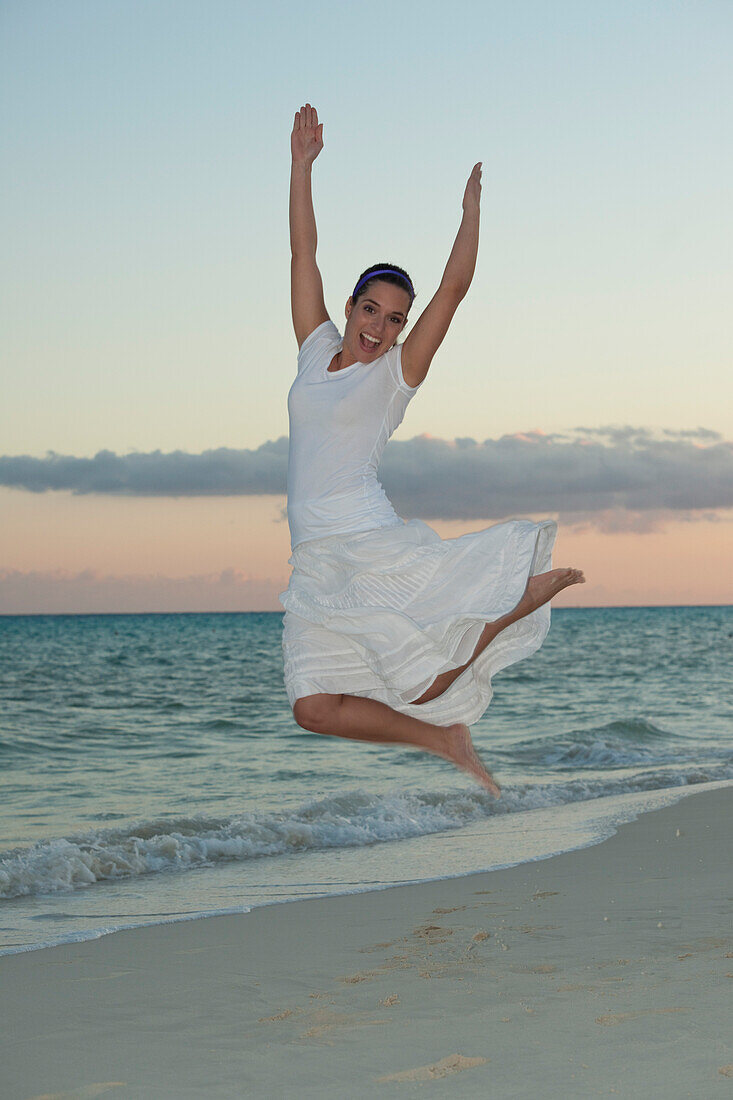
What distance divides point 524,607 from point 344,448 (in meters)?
0.89

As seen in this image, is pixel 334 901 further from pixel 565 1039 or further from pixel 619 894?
pixel 565 1039

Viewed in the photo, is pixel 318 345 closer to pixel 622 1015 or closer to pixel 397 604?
pixel 397 604

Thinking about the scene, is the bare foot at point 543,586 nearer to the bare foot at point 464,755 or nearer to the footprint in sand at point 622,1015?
the bare foot at point 464,755

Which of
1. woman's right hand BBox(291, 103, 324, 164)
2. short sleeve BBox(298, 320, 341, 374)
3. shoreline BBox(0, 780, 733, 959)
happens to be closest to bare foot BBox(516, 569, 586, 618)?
short sleeve BBox(298, 320, 341, 374)

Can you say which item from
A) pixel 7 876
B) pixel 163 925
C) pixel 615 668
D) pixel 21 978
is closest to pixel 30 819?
pixel 7 876

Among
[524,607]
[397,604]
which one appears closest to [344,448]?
[397,604]

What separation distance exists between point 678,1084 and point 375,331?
2694mm

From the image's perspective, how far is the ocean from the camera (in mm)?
7125

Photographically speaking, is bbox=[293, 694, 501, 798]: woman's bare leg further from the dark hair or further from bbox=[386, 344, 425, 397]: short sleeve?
the dark hair

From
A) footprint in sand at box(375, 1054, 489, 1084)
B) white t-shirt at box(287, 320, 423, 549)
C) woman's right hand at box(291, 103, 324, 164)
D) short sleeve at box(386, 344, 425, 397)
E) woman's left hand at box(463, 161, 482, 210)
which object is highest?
woman's right hand at box(291, 103, 324, 164)

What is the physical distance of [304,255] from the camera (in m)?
4.59

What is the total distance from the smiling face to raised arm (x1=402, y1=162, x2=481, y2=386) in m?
0.10

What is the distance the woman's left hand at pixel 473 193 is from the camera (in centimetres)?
417

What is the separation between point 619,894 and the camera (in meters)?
5.90
